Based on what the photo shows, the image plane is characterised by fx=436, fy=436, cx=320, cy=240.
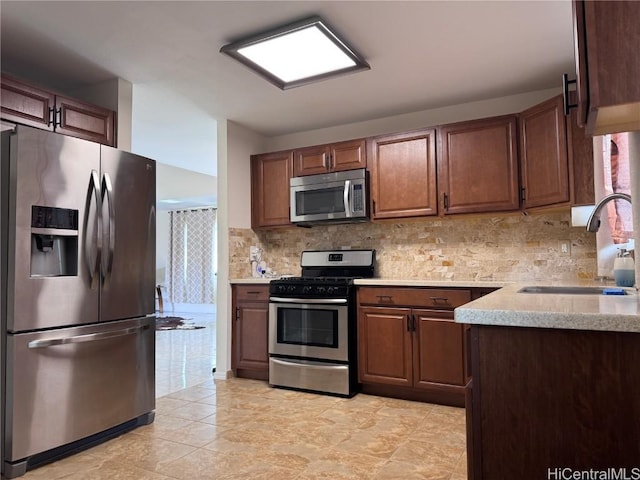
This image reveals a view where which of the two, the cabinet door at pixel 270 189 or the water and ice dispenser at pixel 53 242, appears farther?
the cabinet door at pixel 270 189

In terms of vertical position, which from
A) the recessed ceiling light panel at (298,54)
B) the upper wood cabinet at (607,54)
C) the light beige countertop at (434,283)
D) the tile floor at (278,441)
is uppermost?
the recessed ceiling light panel at (298,54)

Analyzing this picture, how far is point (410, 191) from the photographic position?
364 cm

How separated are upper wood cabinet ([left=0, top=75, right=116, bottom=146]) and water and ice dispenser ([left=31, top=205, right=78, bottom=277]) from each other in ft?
2.22

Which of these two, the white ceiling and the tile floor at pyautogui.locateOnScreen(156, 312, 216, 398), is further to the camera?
the tile floor at pyautogui.locateOnScreen(156, 312, 216, 398)

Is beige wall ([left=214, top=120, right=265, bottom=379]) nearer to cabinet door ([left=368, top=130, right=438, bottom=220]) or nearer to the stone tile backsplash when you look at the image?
the stone tile backsplash

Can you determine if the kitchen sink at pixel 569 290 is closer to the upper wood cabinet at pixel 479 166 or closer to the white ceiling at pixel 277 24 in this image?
the upper wood cabinet at pixel 479 166

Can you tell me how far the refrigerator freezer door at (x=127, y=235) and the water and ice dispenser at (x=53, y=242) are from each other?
17 centimetres

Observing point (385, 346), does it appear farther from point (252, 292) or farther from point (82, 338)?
point (82, 338)

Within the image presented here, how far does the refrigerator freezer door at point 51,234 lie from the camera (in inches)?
86.8

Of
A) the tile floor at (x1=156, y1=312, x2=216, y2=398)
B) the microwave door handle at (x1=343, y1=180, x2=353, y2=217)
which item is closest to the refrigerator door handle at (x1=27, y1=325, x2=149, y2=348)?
the tile floor at (x1=156, y1=312, x2=216, y2=398)

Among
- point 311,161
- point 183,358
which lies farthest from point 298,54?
point 183,358

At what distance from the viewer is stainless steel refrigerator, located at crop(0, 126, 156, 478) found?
2193mm

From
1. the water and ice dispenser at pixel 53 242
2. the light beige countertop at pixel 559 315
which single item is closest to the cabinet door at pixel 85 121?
the water and ice dispenser at pixel 53 242

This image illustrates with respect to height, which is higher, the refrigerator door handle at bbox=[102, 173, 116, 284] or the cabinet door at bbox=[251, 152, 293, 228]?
the cabinet door at bbox=[251, 152, 293, 228]
